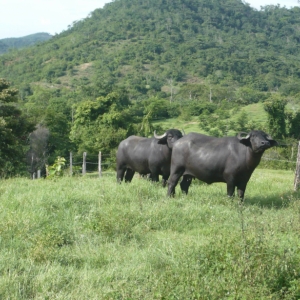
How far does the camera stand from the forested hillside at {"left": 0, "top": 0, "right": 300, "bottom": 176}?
4669cm

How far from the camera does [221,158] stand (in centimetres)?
882

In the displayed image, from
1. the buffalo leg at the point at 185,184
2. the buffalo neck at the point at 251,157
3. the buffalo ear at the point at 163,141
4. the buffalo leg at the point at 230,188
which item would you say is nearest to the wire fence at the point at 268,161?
the buffalo ear at the point at 163,141

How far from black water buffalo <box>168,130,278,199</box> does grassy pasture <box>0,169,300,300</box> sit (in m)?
0.89

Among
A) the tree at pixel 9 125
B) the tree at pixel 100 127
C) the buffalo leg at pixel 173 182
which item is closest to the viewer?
the buffalo leg at pixel 173 182

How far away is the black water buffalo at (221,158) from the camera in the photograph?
8.61 meters

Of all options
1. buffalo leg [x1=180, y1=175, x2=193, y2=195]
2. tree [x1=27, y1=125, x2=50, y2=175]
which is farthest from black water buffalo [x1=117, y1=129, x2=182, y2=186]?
tree [x1=27, y1=125, x2=50, y2=175]

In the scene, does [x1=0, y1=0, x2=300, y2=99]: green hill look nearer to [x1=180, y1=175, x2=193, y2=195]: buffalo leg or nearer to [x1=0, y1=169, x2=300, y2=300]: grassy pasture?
[x1=180, y1=175, x2=193, y2=195]: buffalo leg

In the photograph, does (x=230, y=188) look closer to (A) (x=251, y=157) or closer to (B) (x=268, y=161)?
(A) (x=251, y=157)

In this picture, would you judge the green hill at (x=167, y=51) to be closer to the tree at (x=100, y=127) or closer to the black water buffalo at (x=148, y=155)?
the tree at (x=100, y=127)

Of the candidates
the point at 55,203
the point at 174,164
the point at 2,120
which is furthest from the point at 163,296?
the point at 2,120

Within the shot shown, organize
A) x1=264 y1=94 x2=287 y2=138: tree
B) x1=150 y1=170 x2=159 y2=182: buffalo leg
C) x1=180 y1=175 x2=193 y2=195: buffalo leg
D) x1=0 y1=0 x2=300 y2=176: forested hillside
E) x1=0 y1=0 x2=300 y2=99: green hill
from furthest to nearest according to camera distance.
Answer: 1. x1=0 y1=0 x2=300 y2=99: green hill
2. x1=0 y1=0 x2=300 y2=176: forested hillside
3. x1=264 y1=94 x2=287 y2=138: tree
4. x1=150 y1=170 x2=159 y2=182: buffalo leg
5. x1=180 y1=175 x2=193 y2=195: buffalo leg

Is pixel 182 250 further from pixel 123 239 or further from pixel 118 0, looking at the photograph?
pixel 118 0

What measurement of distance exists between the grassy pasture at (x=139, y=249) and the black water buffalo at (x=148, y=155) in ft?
7.82

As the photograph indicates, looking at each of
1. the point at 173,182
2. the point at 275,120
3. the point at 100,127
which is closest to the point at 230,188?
the point at 173,182
